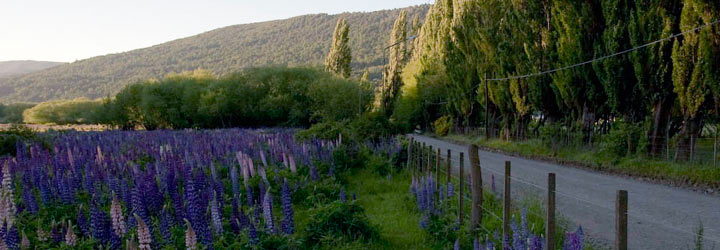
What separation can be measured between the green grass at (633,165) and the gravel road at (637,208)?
63 centimetres

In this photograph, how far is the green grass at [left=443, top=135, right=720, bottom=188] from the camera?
39.9 feet

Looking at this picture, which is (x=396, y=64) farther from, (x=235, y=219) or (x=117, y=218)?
(x=117, y=218)

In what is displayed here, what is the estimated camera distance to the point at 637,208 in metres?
9.24

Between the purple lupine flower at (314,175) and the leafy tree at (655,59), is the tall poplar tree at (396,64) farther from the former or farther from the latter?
the purple lupine flower at (314,175)

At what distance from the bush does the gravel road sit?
213 cm

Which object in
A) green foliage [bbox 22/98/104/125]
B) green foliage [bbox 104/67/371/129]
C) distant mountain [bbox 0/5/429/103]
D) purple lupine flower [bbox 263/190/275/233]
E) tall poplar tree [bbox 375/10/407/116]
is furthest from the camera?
distant mountain [bbox 0/5/429/103]

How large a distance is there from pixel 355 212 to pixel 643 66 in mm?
12048

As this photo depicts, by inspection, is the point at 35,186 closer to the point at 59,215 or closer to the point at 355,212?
the point at 59,215

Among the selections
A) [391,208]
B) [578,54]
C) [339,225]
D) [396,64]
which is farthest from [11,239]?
[396,64]

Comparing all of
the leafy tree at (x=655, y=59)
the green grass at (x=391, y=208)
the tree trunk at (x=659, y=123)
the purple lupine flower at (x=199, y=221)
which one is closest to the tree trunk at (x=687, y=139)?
the leafy tree at (x=655, y=59)

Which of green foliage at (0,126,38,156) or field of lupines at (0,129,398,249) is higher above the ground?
green foliage at (0,126,38,156)

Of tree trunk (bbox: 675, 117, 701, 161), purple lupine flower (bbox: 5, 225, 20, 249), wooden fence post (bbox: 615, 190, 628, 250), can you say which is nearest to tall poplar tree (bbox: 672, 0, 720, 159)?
tree trunk (bbox: 675, 117, 701, 161)

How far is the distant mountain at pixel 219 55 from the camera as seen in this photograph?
135m

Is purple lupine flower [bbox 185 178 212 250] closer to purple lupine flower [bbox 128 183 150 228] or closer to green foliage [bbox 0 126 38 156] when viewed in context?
purple lupine flower [bbox 128 183 150 228]
